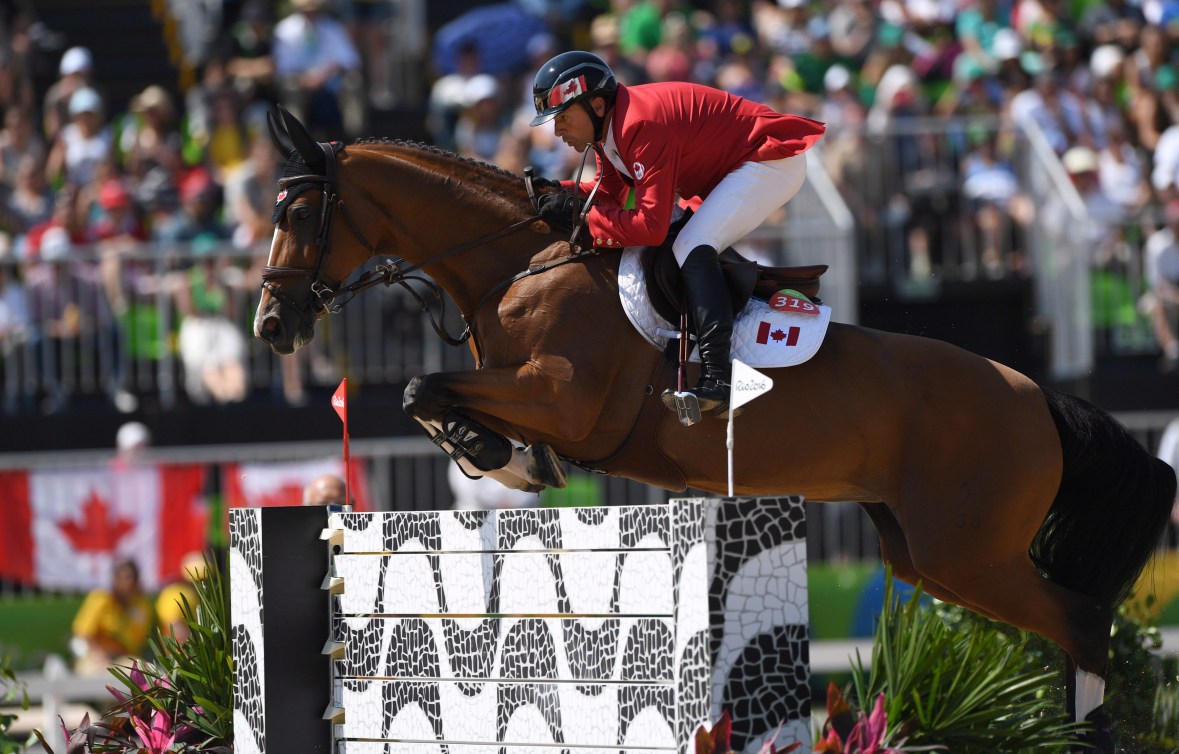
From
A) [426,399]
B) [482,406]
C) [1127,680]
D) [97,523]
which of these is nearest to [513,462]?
[482,406]

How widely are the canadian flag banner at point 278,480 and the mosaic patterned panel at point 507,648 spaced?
5429 millimetres

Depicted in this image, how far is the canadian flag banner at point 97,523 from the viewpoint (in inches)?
426

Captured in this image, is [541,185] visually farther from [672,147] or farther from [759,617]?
[759,617]

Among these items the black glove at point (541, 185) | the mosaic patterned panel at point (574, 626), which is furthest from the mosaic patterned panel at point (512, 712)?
the black glove at point (541, 185)

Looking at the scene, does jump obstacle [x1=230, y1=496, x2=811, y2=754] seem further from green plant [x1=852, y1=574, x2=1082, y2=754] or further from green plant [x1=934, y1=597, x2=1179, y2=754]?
green plant [x1=934, y1=597, x2=1179, y2=754]

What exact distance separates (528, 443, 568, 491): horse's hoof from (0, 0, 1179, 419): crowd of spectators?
6540 millimetres

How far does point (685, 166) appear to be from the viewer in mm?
5871

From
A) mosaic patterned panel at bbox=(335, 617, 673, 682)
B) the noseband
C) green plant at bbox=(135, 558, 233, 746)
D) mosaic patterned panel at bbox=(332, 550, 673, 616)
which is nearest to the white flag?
mosaic patterned panel at bbox=(332, 550, 673, 616)

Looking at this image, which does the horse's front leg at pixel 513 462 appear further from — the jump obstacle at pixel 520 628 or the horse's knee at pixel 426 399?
the jump obstacle at pixel 520 628

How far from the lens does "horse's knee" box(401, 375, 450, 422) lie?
5.61 m

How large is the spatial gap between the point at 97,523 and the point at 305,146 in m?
5.72

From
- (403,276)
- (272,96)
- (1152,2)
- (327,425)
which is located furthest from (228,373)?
(1152,2)

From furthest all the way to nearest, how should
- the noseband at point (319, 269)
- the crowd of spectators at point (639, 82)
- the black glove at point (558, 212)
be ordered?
the crowd of spectators at point (639, 82), the black glove at point (558, 212), the noseband at point (319, 269)

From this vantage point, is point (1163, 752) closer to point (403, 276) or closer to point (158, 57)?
point (403, 276)
